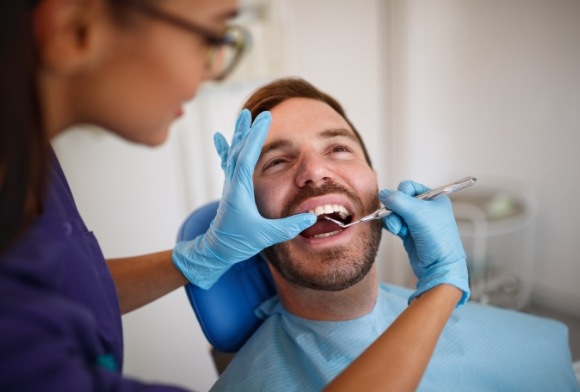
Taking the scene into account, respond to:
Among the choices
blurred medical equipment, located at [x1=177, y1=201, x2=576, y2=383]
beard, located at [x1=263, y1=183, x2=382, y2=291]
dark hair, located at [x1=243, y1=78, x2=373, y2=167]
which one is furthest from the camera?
dark hair, located at [x1=243, y1=78, x2=373, y2=167]

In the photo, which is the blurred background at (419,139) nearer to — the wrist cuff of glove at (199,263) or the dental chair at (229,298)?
the dental chair at (229,298)

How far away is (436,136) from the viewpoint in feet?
8.21

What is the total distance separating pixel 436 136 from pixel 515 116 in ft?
1.47

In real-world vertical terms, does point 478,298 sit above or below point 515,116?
below

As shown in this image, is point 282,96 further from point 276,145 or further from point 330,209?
point 330,209

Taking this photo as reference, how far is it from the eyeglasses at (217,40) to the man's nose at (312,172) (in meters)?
0.45

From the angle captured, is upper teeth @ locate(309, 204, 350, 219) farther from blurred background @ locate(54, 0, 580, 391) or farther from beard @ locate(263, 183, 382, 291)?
blurred background @ locate(54, 0, 580, 391)

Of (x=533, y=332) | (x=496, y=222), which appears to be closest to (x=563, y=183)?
(x=496, y=222)

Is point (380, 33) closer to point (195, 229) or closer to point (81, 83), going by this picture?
point (195, 229)

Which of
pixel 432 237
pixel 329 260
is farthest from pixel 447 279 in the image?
pixel 329 260

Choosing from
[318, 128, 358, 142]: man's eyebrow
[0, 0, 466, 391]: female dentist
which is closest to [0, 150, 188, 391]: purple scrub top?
[0, 0, 466, 391]: female dentist

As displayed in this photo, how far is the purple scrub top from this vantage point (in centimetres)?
44

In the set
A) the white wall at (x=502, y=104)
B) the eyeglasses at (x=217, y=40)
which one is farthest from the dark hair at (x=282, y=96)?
the white wall at (x=502, y=104)

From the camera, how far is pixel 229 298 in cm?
118
